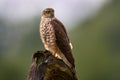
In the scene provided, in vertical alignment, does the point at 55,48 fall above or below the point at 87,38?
above

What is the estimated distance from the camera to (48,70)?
5391 millimetres

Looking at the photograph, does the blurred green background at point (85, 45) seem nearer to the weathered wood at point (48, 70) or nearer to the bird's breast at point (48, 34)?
the bird's breast at point (48, 34)

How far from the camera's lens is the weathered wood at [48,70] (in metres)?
5.22

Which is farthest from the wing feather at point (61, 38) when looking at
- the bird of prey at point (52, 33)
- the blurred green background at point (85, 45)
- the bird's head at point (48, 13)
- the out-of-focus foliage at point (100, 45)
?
the blurred green background at point (85, 45)

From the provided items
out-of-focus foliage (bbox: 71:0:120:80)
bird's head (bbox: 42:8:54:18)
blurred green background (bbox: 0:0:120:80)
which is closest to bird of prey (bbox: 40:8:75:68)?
bird's head (bbox: 42:8:54:18)

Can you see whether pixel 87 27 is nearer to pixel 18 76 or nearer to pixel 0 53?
pixel 0 53

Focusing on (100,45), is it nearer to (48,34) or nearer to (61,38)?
(48,34)

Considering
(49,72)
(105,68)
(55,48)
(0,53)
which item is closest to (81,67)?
→ (105,68)

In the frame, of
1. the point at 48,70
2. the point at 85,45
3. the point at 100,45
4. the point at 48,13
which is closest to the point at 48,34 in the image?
the point at 48,13

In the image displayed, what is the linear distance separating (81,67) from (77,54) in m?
1.72

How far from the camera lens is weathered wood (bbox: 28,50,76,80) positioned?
205 inches

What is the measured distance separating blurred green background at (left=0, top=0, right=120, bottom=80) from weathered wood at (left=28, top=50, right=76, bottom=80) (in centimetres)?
2749

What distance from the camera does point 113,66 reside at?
120ft

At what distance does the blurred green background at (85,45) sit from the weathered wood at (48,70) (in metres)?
27.5
